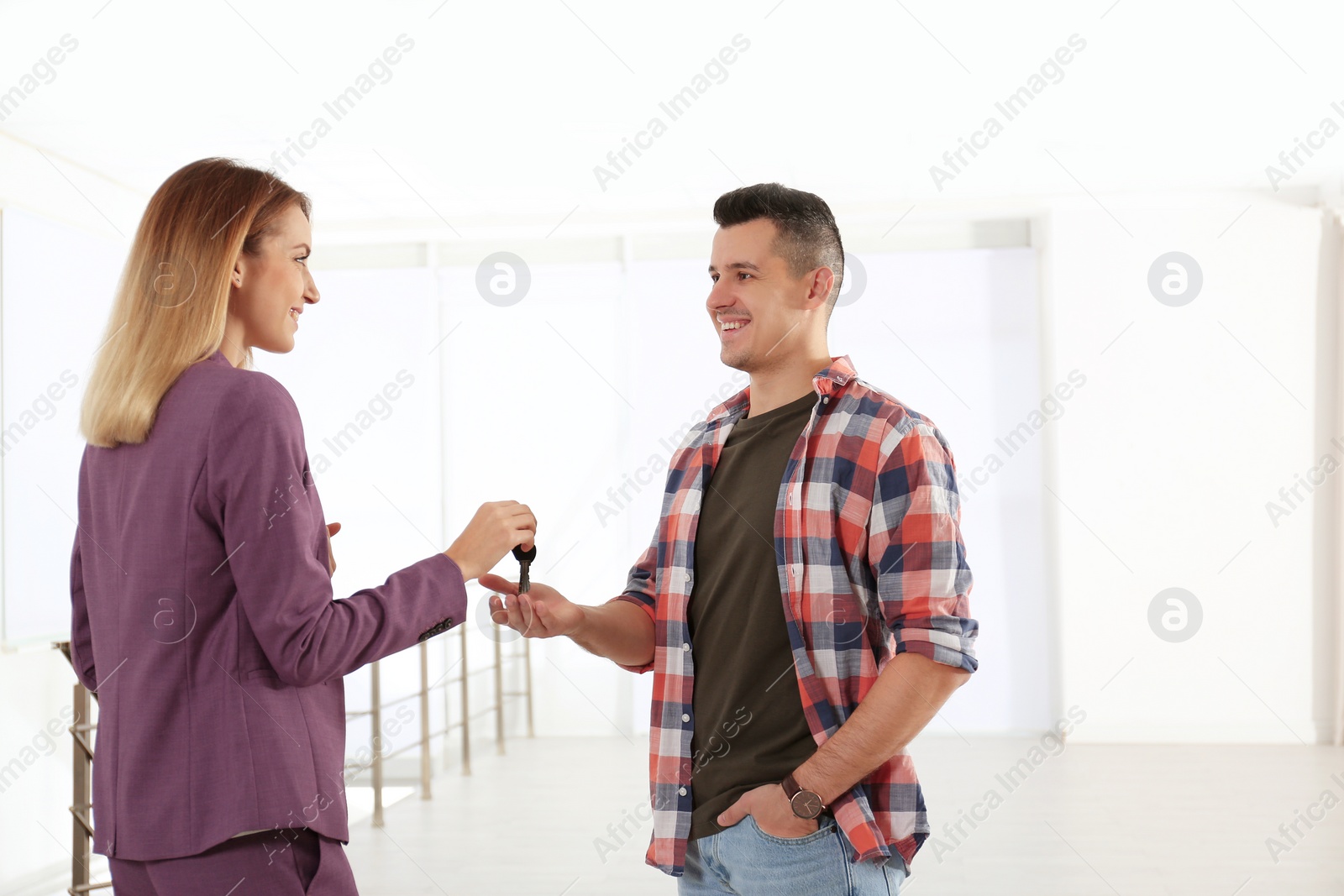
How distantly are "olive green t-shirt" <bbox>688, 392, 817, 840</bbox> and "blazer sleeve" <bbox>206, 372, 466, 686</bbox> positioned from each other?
565 millimetres

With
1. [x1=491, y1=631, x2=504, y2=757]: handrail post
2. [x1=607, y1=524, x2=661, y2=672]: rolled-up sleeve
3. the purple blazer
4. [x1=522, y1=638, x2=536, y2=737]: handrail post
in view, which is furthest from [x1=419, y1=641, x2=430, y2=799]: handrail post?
the purple blazer

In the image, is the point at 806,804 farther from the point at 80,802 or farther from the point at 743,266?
the point at 80,802

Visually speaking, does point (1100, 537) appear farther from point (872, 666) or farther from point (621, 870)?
point (872, 666)

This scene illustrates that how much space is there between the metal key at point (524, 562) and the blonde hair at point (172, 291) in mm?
489

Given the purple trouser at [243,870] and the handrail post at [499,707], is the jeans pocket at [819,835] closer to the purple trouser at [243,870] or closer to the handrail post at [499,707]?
the purple trouser at [243,870]

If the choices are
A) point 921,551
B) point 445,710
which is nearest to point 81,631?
point 921,551

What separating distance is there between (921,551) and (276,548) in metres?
0.78

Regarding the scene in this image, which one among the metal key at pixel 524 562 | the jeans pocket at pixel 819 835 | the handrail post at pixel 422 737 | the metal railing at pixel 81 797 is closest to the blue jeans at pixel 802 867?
the jeans pocket at pixel 819 835

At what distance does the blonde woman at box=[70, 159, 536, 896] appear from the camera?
42.4 inches

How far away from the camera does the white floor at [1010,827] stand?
371 centimetres

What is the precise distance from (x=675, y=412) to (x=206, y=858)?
18.5ft

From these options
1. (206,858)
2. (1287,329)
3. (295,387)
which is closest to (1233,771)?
(1287,329)

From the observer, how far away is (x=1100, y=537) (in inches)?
237

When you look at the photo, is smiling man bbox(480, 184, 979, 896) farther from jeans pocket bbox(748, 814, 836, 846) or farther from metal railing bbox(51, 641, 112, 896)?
metal railing bbox(51, 641, 112, 896)
